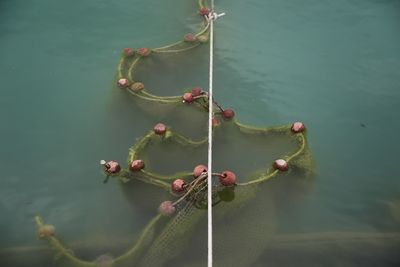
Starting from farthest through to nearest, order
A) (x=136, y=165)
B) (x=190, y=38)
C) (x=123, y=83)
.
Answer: (x=190, y=38) → (x=123, y=83) → (x=136, y=165)

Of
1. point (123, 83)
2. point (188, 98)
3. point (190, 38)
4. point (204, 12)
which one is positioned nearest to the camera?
point (188, 98)

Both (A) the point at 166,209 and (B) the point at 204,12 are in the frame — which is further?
(B) the point at 204,12

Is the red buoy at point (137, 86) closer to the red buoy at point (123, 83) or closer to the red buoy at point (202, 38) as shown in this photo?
the red buoy at point (123, 83)

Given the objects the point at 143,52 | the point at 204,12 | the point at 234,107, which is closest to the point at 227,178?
the point at 234,107

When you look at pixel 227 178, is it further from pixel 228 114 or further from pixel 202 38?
pixel 202 38

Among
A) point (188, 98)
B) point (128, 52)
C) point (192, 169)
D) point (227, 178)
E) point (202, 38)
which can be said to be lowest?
point (192, 169)

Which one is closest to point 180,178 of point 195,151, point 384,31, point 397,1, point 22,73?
point 195,151

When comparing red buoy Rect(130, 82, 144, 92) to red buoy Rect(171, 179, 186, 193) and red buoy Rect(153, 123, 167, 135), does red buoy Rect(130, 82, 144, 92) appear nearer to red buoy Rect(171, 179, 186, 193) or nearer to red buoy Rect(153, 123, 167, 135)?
red buoy Rect(153, 123, 167, 135)
